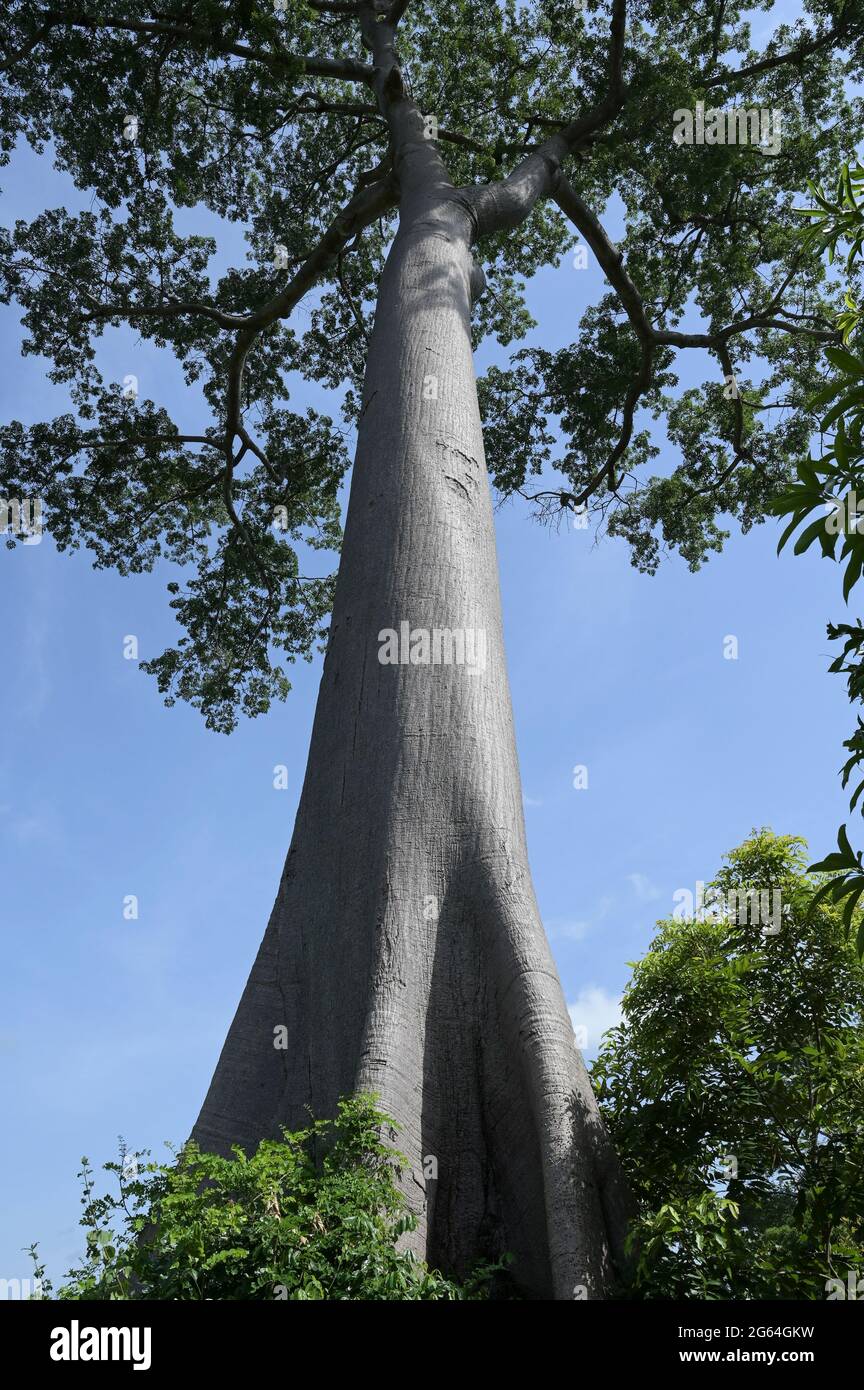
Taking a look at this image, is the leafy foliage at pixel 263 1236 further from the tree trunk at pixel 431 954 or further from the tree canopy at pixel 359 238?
the tree canopy at pixel 359 238

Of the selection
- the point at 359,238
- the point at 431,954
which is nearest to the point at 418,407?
the point at 431,954

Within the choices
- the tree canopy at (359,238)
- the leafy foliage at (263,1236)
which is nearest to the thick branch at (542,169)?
the tree canopy at (359,238)

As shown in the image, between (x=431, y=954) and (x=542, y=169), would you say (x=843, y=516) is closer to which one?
(x=431, y=954)

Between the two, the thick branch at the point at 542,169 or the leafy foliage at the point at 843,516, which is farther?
the thick branch at the point at 542,169

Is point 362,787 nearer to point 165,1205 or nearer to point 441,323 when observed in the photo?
point 165,1205

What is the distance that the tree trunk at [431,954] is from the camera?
346cm

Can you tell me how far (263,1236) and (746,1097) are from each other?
1920mm

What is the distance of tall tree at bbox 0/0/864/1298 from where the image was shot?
12.2 ft

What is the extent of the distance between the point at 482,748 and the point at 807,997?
5.29 ft

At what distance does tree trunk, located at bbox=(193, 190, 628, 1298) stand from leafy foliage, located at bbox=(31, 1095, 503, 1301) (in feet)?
1.02

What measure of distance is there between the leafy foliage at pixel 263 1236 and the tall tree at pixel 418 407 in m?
0.56

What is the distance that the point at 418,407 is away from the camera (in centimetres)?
546

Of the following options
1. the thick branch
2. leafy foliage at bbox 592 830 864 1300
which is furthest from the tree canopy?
leafy foliage at bbox 592 830 864 1300
